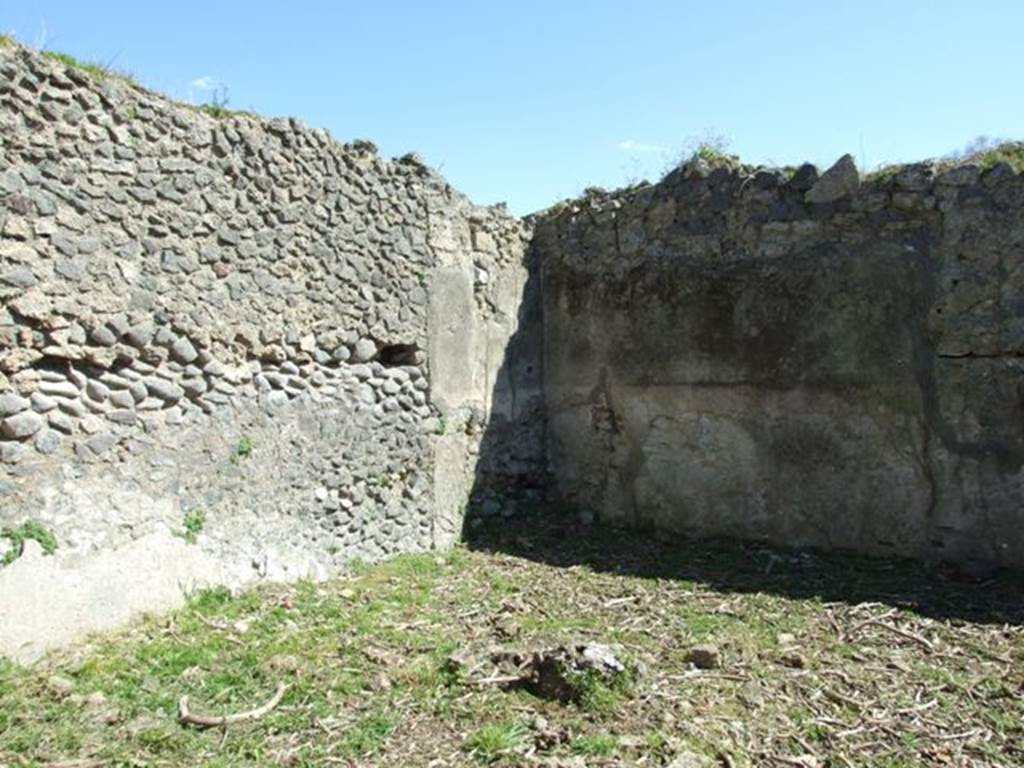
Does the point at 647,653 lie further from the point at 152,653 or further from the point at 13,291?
the point at 13,291

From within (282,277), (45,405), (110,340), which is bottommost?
(45,405)

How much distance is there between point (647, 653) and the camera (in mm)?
4285

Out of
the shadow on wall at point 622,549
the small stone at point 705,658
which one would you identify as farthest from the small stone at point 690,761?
the shadow on wall at point 622,549

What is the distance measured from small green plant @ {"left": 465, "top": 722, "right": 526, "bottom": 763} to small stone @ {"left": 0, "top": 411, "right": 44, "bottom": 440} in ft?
8.63

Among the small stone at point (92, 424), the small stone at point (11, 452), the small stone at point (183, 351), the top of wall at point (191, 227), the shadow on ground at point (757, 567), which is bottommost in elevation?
the shadow on ground at point (757, 567)

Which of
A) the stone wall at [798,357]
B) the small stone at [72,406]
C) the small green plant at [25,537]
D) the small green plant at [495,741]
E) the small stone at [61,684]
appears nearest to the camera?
the small green plant at [495,741]

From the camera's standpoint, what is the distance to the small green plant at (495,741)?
3.23 meters

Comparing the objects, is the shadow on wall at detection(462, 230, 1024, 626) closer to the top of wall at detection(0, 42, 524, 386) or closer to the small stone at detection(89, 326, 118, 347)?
the top of wall at detection(0, 42, 524, 386)

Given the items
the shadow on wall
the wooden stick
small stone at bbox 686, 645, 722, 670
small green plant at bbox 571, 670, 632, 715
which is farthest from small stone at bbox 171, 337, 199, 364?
small stone at bbox 686, 645, 722, 670

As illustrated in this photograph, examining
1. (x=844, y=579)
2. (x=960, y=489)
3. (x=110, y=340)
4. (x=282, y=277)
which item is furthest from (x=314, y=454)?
(x=960, y=489)

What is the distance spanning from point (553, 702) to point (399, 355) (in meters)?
3.45

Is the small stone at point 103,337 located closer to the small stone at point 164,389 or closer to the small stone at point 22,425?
the small stone at point 164,389

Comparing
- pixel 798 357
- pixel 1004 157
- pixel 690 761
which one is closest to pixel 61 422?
pixel 690 761

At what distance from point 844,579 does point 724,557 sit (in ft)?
2.90
